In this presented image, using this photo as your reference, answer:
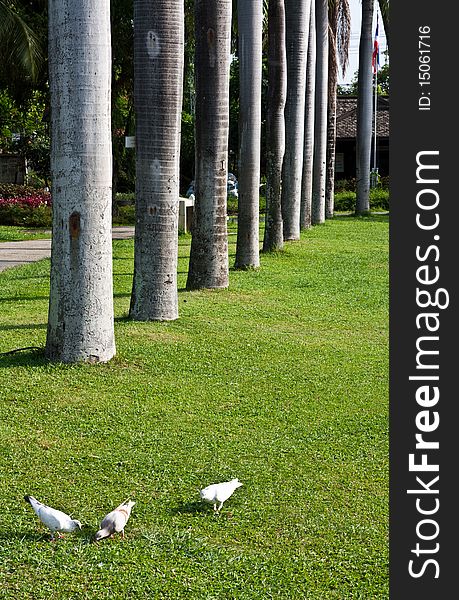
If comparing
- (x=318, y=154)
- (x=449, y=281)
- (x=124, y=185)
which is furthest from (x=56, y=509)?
(x=124, y=185)

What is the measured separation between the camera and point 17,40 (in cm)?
2311

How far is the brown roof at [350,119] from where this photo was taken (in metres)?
49.7

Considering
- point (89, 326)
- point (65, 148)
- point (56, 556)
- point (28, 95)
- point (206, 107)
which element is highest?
point (28, 95)

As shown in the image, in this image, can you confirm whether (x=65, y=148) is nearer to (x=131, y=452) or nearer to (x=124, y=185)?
(x=131, y=452)

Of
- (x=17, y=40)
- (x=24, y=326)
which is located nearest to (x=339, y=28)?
(x=17, y=40)

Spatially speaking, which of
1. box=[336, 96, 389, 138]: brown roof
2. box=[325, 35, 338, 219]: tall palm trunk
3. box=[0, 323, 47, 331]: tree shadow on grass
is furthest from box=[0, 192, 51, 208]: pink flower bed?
box=[336, 96, 389, 138]: brown roof

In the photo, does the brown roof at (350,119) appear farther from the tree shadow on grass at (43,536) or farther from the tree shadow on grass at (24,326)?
Result: the tree shadow on grass at (43,536)

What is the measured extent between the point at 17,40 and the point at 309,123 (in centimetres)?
698

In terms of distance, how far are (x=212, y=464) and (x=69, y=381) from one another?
200cm

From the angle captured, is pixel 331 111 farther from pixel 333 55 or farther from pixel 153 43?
pixel 153 43

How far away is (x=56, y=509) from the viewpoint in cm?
505

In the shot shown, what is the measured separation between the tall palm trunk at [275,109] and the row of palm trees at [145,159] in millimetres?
1750

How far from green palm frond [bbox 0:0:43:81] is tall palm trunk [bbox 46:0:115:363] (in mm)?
16127

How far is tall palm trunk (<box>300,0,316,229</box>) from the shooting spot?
851 inches
